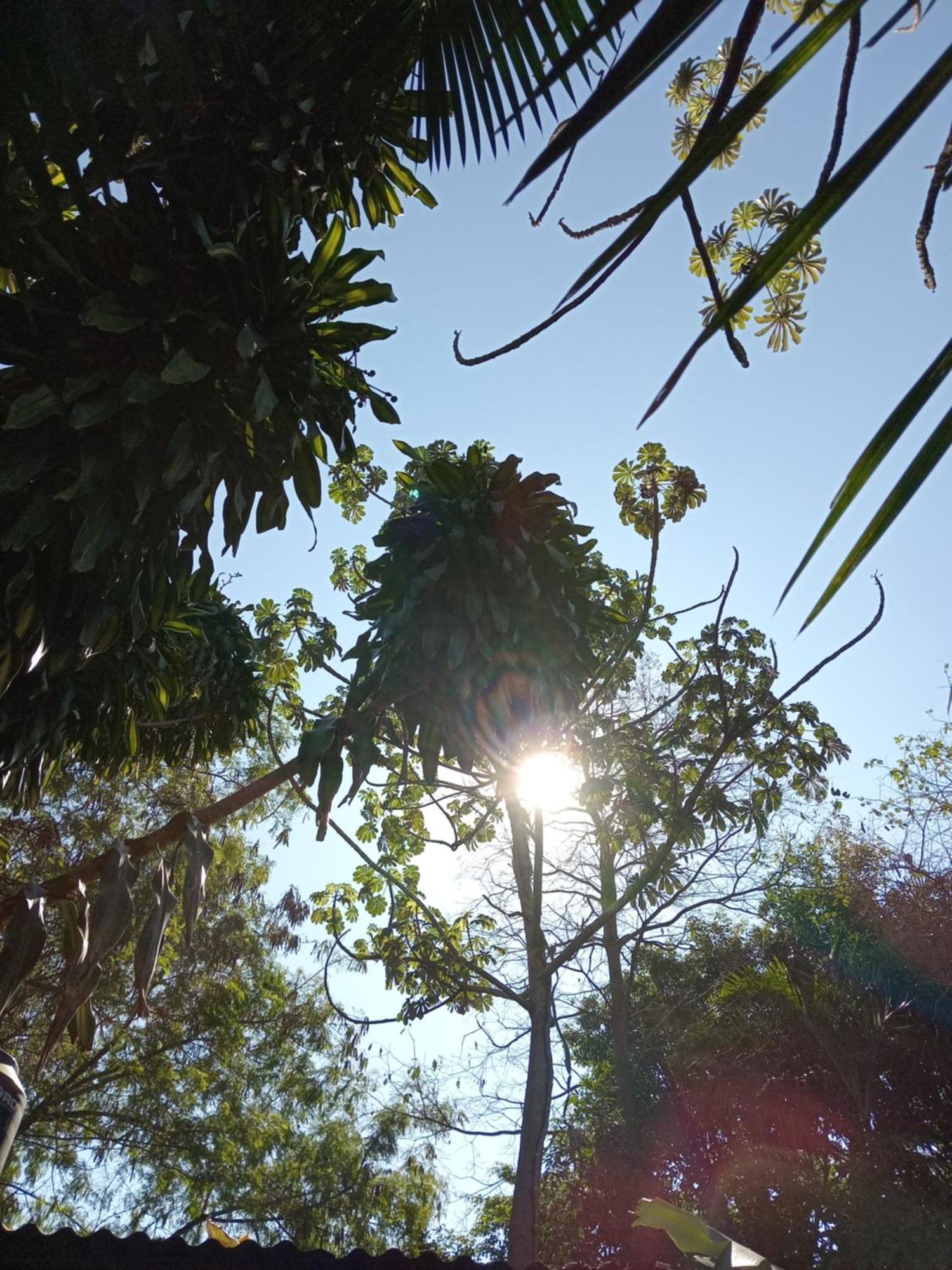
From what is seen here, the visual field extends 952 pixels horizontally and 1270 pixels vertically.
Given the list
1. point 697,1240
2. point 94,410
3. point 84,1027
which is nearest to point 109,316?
point 94,410

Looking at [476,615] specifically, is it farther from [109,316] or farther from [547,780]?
[547,780]

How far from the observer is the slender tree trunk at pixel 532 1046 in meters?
7.12

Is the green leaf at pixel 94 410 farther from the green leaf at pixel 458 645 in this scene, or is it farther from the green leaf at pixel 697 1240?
the green leaf at pixel 697 1240

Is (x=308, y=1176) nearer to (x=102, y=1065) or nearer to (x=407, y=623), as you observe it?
(x=102, y=1065)

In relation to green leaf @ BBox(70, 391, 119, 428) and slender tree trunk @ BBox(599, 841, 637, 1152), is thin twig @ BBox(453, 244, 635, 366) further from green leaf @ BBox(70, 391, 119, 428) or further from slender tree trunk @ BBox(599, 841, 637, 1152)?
slender tree trunk @ BBox(599, 841, 637, 1152)

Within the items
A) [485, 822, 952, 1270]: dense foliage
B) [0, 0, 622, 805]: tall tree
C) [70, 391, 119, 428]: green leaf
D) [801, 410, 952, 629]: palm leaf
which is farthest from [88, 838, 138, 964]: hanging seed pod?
[485, 822, 952, 1270]: dense foliage

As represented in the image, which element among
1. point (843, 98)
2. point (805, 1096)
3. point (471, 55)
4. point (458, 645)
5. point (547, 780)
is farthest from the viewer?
point (805, 1096)

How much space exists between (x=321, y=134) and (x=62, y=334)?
1.09 m

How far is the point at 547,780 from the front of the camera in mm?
7402

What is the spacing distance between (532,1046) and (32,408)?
7.08 meters

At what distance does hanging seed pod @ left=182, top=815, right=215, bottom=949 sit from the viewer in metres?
2.50

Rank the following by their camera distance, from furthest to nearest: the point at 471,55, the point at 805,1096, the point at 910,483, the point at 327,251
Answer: the point at 805,1096 < the point at 327,251 < the point at 471,55 < the point at 910,483

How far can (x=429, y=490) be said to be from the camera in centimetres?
454

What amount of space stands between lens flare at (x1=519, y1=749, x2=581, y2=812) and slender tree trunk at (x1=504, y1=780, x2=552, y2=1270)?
0.15 meters
